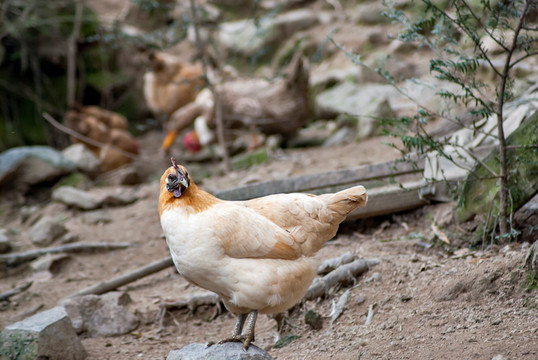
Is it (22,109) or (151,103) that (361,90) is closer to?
(151,103)

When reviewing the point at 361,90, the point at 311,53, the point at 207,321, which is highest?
the point at 311,53

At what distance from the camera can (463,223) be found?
13.5 feet

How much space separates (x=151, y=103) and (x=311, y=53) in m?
3.86

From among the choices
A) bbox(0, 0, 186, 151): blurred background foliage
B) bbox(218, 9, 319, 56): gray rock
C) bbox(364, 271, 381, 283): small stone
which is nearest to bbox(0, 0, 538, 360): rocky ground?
bbox(364, 271, 381, 283): small stone

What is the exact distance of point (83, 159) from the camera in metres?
8.40

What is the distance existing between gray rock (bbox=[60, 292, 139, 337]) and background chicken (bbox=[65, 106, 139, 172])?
4.71 metres

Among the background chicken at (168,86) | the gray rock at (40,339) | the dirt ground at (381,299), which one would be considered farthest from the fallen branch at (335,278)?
the background chicken at (168,86)

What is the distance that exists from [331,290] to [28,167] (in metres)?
5.76

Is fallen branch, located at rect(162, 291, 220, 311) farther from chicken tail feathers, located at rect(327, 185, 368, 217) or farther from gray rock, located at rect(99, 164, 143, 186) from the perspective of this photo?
gray rock, located at rect(99, 164, 143, 186)

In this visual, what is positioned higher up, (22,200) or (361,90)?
(361,90)

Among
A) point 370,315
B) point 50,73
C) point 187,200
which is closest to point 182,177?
point 187,200

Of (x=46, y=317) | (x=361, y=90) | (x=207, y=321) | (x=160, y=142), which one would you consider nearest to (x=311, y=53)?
(x=361, y=90)

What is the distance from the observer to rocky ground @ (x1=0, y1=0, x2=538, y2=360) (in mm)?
2885

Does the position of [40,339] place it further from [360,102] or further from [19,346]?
[360,102]
